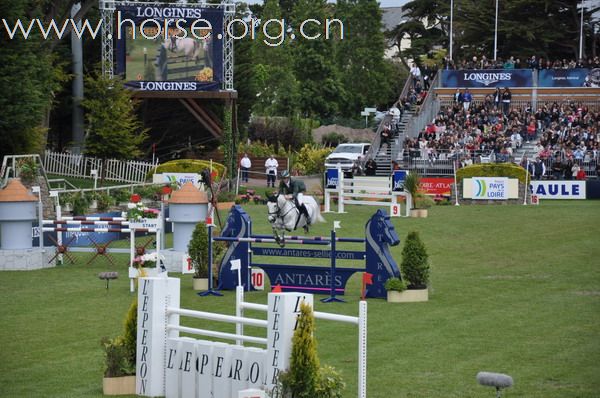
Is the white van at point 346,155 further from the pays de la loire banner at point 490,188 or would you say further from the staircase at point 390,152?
the pays de la loire banner at point 490,188

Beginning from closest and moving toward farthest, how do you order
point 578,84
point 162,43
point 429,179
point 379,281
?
point 379,281, point 429,179, point 162,43, point 578,84

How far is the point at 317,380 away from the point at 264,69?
82532 millimetres

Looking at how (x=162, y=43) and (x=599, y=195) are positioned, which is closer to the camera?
(x=599, y=195)

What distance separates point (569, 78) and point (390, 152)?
38.7 ft

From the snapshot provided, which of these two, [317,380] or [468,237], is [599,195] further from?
[317,380]

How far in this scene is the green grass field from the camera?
46.0ft

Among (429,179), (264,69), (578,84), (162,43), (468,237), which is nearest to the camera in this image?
(468,237)

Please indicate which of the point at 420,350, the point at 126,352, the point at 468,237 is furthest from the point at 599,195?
the point at 126,352

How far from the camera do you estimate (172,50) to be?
52.5 metres

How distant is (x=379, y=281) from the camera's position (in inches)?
829

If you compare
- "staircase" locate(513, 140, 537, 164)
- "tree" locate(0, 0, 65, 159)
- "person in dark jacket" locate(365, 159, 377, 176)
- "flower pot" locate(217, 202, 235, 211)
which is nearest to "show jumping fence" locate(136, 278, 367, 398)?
"flower pot" locate(217, 202, 235, 211)

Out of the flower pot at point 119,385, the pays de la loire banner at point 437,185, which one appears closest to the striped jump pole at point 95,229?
the flower pot at point 119,385

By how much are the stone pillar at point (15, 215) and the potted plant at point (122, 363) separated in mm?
13667

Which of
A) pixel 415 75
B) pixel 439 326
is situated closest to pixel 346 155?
pixel 415 75
